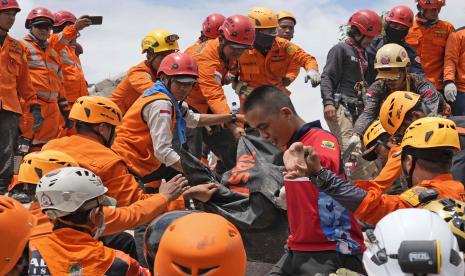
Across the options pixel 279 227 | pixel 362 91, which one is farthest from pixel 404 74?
pixel 279 227

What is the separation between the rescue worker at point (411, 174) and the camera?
3.92 m

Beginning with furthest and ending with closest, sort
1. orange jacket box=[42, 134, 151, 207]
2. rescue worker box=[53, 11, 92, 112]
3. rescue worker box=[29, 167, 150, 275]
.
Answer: rescue worker box=[53, 11, 92, 112] → orange jacket box=[42, 134, 151, 207] → rescue worker box=[29, 167, 150, 275]

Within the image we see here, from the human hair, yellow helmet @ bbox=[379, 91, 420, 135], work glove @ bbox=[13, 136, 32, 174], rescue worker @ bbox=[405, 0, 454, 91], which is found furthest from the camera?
rescue worker @ bbox=[405, 0, 454, 91]

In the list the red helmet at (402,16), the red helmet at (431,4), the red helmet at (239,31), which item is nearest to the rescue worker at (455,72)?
the red helmet at (431,4)

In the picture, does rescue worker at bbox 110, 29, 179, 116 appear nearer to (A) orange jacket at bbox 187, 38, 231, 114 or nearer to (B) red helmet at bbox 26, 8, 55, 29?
(A) orange jacket at bbox 187, 38, 231, 114

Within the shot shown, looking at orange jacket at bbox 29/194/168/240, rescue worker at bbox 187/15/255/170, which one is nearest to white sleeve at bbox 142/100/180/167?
orange jacket at bbox 29/194/168/240

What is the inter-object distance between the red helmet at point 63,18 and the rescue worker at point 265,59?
3.91 m

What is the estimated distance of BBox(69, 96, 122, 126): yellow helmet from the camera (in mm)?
6003

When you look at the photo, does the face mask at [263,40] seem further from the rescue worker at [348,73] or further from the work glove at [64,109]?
the work glove at [64,109]

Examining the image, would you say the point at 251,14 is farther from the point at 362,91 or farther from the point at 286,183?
the point at 286,183

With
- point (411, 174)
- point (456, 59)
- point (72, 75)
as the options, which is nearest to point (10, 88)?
point (72, 75)

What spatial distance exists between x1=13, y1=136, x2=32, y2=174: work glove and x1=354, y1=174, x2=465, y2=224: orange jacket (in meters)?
6.02

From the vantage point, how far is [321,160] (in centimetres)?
426

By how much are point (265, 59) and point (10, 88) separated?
299 centimetres
